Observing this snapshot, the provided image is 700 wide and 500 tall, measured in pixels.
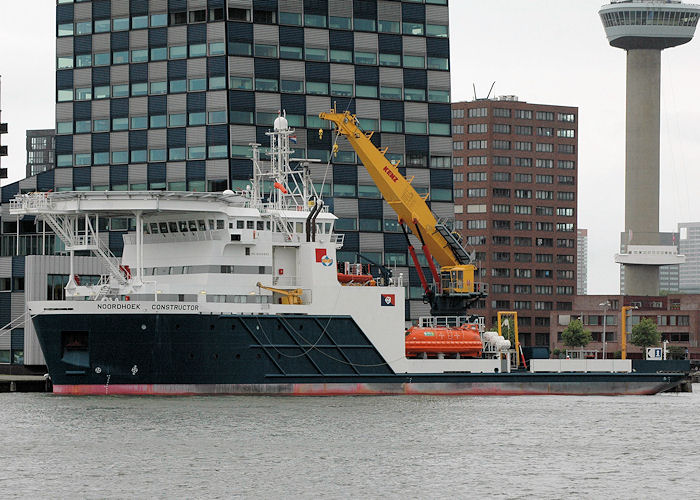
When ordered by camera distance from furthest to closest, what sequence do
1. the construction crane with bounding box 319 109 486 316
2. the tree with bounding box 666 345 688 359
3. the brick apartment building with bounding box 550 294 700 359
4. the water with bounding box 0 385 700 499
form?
the brick apartment building with bounding box 550 294 700 359 < the tree with bounding box 666 345 688 359 < the construction crane with bounding box 319 109 486 316 < the water with bounding box 0 385 700 499

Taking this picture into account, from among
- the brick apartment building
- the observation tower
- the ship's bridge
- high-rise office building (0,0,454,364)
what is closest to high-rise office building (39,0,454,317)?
high-rise office building (0,0,454,364)

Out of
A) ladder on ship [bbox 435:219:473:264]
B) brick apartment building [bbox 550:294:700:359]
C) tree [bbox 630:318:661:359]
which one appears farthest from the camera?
brick apartment building [bbox 550:294:700:359]

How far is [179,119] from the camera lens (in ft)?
355

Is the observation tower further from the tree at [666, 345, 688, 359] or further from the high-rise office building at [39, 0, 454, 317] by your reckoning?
the high-rise office building at [39, 0, 454, 317]

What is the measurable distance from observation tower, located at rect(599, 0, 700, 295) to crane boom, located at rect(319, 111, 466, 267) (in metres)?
113

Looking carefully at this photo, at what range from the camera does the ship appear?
60.1 metres

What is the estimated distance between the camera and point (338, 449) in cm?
4412

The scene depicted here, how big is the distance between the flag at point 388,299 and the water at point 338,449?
5.45 meters

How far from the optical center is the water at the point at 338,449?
37125 millimetres

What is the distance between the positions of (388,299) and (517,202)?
5296 inches

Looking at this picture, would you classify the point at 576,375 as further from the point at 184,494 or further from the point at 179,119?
the point at 179,119

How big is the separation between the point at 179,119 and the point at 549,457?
71040 mm

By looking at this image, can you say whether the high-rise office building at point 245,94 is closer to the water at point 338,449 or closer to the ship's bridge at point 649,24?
the water at point 338,449

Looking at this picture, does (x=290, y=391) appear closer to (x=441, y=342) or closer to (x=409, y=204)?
(x=441, y=342)
